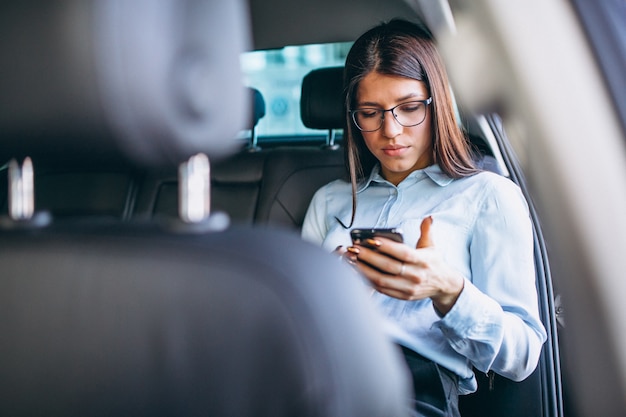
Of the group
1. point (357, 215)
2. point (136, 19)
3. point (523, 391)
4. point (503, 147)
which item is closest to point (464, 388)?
point (523, 391)

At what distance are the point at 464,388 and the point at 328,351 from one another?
0.96 metres

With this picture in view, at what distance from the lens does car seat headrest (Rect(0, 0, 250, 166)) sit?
0.63 m

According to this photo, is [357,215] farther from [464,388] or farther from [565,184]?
[565,184]

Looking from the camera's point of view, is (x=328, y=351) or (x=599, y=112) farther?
(x=599, y=112)

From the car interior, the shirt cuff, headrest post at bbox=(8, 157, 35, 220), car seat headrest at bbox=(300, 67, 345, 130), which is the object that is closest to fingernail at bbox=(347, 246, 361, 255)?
the shirt cuff

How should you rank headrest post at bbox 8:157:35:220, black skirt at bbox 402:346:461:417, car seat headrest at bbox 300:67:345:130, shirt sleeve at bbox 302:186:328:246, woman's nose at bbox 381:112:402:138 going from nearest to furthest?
headrest post at bbox 8:157:35:220
black skirt at bbox 402:346:461:417
woman's nose at bbox 381:112:402:138
shirt sleeve at bbox 302:186:328:246
car seat headrest at bbox 300:67:345:130

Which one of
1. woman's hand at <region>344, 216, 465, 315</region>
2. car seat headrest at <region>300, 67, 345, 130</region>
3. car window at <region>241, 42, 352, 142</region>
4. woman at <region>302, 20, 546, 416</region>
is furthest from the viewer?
car window at <region>241, 42, 352, 142</region>

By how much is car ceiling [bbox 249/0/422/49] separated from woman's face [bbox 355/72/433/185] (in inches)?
27.2

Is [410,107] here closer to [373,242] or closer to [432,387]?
[373,242]

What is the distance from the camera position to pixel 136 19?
2.03 ft


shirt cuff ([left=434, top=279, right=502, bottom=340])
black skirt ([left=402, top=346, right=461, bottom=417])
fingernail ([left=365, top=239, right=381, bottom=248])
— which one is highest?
fingernail ([left=365, top=239, right=381, bottom=248])

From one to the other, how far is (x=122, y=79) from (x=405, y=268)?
2.14ft

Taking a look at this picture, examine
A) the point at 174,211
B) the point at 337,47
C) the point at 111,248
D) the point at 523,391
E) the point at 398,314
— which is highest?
the point at 337,47

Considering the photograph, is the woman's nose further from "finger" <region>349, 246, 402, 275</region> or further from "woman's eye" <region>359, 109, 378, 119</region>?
"finger" <region>349, 246, 402, 275</region>
